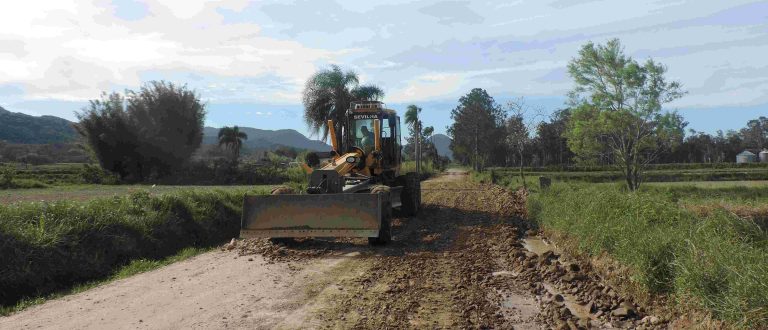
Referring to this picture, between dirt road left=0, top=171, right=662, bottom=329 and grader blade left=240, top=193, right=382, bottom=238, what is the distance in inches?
14.5

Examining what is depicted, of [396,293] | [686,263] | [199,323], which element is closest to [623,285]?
[686,263]

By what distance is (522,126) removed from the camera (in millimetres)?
41656

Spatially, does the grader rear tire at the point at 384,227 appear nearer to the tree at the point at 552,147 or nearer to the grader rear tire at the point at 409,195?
the grader rear tire at the point at 409,195

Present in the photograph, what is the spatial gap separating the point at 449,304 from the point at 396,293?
28.8 inches

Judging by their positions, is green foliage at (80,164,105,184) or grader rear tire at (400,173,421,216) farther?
green foliage at (80,164,105,184)

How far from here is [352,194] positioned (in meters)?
9.61

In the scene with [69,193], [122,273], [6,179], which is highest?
[6,179]

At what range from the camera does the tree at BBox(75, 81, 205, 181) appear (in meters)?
42.5

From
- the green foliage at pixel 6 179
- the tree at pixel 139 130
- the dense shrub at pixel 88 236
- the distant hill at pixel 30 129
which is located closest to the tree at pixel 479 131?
the tree at pixel 139 130

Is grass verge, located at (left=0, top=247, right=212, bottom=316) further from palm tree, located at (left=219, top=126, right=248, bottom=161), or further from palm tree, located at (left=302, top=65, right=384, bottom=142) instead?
palm tree, located at (left=219, top=126, right=248, bottom=161)

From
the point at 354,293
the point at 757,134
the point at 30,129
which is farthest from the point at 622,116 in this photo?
the point at 30,129

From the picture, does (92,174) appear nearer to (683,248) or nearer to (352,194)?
(352,194)

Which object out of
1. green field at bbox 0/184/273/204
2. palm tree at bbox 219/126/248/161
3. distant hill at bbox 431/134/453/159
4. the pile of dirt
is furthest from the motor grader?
palm tree at bbox 219/126/248/161

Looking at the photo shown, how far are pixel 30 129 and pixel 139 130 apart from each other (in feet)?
444
